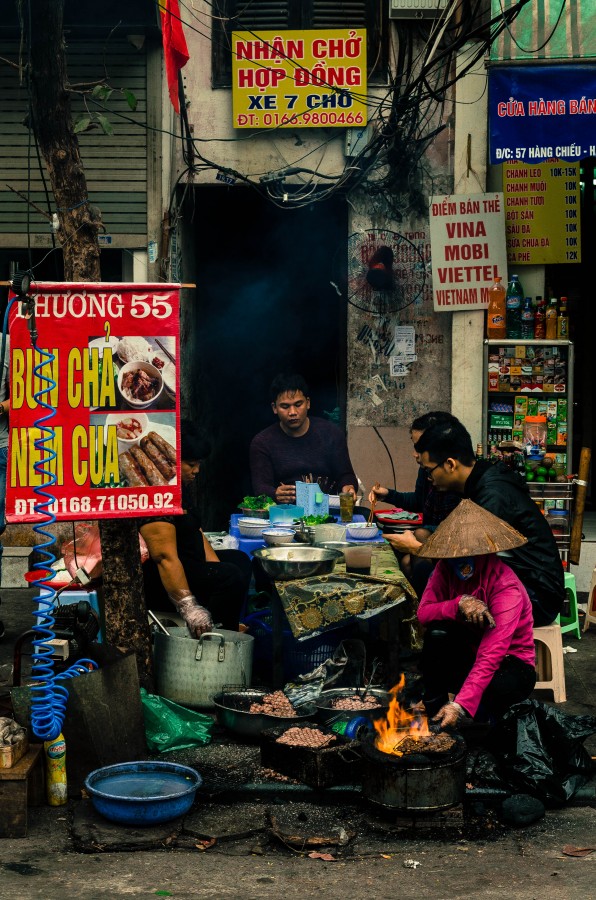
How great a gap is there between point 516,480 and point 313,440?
9.54 feet

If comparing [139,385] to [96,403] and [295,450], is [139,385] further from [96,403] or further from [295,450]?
[295,450]

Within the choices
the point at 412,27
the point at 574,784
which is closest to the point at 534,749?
the point at 574,784

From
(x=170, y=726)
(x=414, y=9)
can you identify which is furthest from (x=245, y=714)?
(x=414, y=9)

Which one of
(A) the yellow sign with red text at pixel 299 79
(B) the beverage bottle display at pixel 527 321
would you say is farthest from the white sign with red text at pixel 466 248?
(A) the yellow sign with red text at pixel 299 79

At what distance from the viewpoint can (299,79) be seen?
10430 mm

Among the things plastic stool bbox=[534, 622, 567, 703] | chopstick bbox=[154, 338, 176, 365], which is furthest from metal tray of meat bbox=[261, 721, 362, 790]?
chopstick bbox=[154, 338, 176, 365]

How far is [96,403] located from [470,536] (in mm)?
2056

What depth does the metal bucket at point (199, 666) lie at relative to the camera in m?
6.53

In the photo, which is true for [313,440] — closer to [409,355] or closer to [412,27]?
[409,355]

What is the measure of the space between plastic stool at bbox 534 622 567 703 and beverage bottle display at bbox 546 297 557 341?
369 centimetres

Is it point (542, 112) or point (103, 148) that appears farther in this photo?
point (103, 148)

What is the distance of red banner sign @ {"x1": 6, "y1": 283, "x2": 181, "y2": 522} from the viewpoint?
560 cm

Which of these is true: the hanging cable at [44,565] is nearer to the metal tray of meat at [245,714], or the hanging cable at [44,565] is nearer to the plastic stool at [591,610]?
the metal tray of meat at [245,714]

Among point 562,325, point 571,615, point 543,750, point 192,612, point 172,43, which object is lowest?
point 543,750
